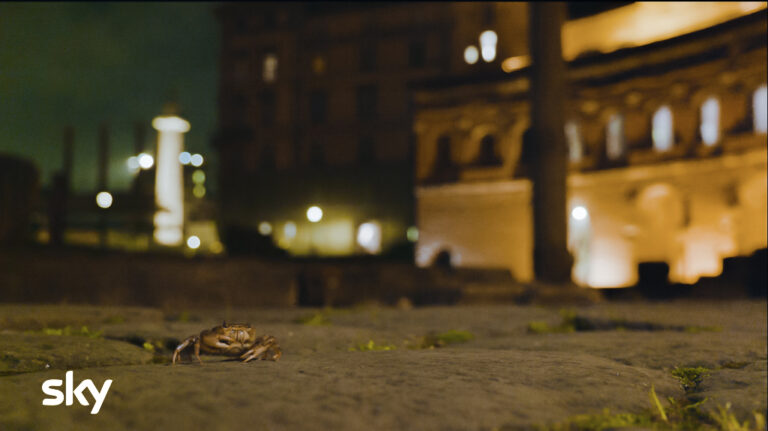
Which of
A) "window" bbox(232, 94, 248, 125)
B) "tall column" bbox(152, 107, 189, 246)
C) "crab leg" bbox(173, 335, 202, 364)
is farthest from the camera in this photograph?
"window" bbox(232, 94, 248, 125)

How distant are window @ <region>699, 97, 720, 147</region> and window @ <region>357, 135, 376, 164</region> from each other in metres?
23.7

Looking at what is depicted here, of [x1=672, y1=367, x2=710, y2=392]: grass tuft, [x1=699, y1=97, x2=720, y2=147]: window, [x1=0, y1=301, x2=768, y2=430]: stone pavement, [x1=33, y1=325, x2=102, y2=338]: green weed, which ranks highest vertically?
[x1=699, y1=97, x2=720, y2=147]: window

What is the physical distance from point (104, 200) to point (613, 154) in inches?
577

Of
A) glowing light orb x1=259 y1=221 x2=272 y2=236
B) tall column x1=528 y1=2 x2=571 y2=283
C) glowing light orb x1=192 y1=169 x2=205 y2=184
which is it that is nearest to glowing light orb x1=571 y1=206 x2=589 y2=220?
tall column x1=528 y1=2 x2=571 y2=283

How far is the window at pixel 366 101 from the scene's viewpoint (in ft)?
125

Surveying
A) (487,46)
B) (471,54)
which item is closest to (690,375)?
(487,46)

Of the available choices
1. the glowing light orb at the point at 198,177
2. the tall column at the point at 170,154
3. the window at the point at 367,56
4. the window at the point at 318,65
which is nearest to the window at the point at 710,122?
the tall column at the point at 170,154

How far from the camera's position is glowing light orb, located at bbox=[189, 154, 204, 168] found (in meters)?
44.3

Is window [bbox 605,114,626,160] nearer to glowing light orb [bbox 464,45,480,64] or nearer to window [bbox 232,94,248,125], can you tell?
glowing light orb [bbox 464,45,480,64]

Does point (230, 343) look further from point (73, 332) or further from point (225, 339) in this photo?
point (73, 332)

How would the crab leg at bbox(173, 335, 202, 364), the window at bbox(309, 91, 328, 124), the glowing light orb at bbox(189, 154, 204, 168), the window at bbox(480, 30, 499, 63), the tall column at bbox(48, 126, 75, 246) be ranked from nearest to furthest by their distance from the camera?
1. the crab leg at bbox(173, 335, 202, 364)
2. the tall column at bbox(48, 126, 75, 246)
3. the window at bbox(480, 30, 499, 63)
4. the window at bbox(309, 91, 328, 124)
5. the glowing light orb at bbox(189, 154, 204, 168)

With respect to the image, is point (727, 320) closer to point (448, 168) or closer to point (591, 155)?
point (591, 155)

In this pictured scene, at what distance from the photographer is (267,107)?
4047 cm

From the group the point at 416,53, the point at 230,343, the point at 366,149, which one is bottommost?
the point at 230,343
